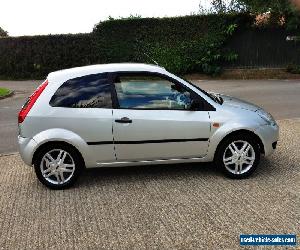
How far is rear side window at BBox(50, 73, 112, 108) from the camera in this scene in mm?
5543

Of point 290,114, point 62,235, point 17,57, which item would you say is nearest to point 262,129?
point 62,235

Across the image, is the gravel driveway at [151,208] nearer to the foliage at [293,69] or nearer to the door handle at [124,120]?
the door handle at [124,120]

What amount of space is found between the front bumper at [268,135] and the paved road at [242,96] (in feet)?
15.0

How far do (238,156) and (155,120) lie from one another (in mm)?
1250

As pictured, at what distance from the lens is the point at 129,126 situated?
5.49m

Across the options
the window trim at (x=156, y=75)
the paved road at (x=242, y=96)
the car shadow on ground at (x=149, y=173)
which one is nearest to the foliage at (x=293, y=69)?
the paved road at (x=242, y=96)

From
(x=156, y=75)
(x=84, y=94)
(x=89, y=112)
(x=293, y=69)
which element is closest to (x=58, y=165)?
(x=89, y=112)

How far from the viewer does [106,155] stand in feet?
18.3

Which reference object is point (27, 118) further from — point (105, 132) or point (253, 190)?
point (253, 190)

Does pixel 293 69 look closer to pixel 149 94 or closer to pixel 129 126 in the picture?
pixel 149 94

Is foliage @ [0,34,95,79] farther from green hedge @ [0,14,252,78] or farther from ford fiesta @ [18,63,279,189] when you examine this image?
ford fiesta @ [18,63,279,189]

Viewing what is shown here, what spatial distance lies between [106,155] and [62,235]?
1508 mm

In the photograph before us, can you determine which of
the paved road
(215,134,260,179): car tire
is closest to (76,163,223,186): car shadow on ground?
(215,134,260,179): car tire

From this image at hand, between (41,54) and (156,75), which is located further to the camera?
(41,54)
